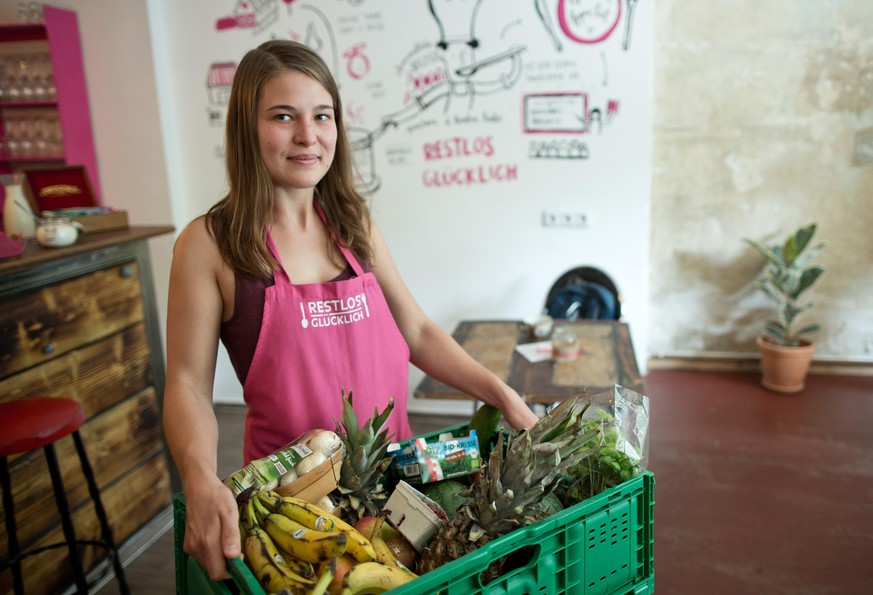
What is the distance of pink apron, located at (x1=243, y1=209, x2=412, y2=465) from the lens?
4.82ft

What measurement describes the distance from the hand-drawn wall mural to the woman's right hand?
3.53 metres

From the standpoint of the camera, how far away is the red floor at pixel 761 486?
276 centimetres

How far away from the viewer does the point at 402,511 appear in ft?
3.68

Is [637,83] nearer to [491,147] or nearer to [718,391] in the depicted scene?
[491,147]

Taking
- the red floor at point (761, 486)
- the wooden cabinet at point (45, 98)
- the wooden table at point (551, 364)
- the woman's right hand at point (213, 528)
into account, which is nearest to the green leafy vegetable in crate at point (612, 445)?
the woman's right hand at point (213, 528)

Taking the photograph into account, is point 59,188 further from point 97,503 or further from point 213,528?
point 213,528

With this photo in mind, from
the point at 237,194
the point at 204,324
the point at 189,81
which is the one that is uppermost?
the point at 189,81

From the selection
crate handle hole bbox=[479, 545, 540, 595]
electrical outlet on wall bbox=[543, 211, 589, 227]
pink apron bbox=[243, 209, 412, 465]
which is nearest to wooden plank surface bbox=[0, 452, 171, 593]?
pink apron bbox=[243, 209, 412, 465]

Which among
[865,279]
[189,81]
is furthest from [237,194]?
[865,279]

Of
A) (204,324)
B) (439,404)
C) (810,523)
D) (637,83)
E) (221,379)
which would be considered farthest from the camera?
(221,379)

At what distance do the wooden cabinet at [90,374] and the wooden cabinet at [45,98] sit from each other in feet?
5.61

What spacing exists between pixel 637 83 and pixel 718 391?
215 cm

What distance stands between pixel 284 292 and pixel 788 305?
3997 millimetres

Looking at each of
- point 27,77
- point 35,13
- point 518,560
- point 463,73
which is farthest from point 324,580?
point 27,77
